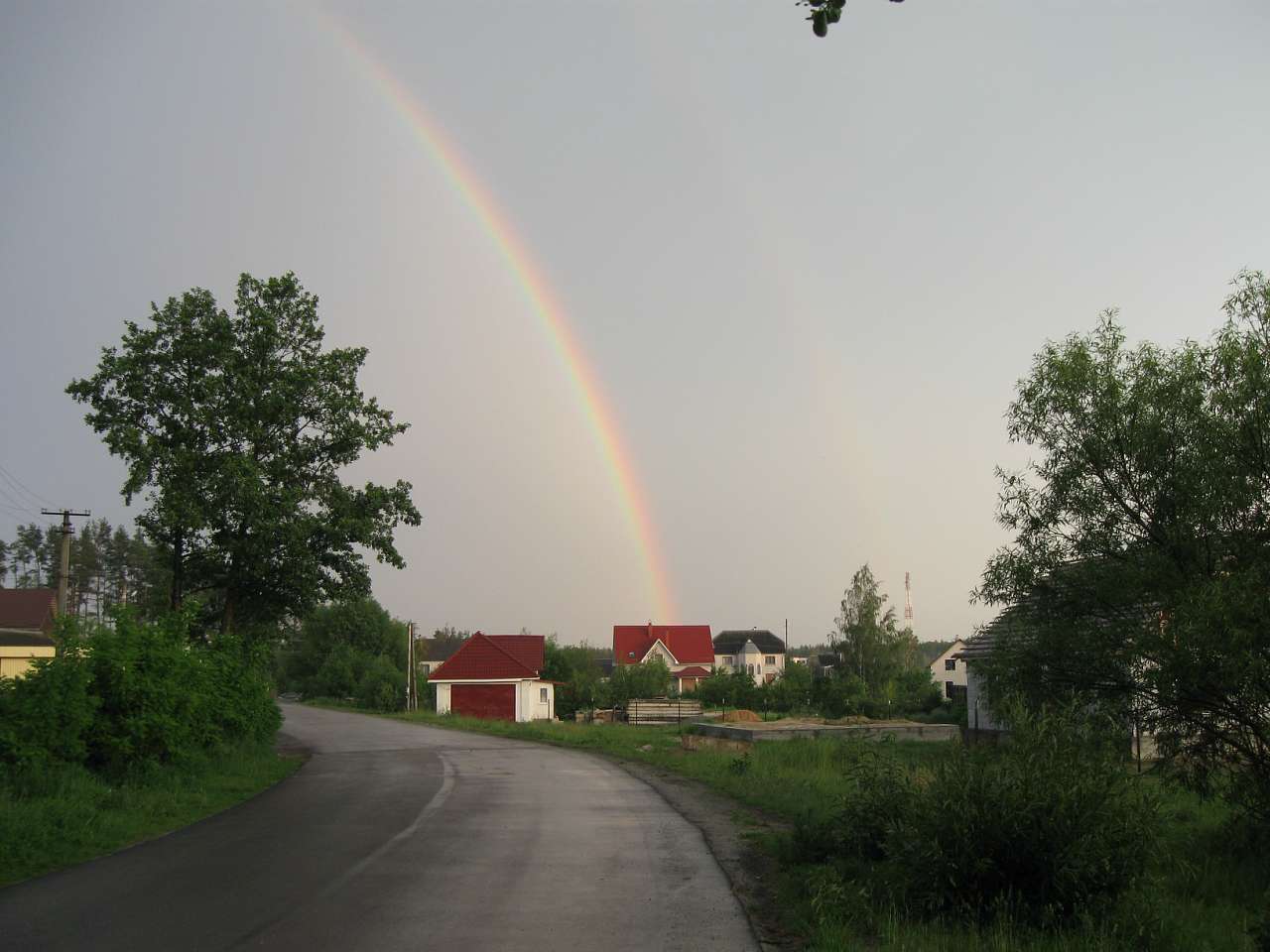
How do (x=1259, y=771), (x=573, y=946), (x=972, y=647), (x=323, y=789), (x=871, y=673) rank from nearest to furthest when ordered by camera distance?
(x=573, y=946)
(x=1259, y=771)
(x=323, y=789)
(x=972, y=647)
(x=871, y=673)

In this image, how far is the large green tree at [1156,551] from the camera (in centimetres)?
1236

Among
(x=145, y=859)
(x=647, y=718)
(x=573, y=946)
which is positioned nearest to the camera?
(x=573, y=946)

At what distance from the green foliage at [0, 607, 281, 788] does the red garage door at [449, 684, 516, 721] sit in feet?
146

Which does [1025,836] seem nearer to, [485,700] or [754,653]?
[485,700]

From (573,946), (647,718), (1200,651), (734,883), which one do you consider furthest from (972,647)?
(573,946)

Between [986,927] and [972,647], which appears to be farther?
[972,647]

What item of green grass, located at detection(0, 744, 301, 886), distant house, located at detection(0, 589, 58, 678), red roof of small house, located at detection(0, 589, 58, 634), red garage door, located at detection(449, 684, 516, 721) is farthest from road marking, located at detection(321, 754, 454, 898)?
red roof of small house, located at detection(0, 589, 58, 634)

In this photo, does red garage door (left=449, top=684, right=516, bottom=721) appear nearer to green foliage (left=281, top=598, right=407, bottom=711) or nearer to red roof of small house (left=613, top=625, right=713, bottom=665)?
green foliage (left=281, top=598, right=407, bottom=711)

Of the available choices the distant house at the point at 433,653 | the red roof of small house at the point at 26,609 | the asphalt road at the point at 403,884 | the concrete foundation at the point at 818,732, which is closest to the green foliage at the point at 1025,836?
the asphalt road at the point at 403,884

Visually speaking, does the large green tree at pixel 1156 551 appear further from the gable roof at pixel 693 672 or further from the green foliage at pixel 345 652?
the gable roof at pixel 693 672

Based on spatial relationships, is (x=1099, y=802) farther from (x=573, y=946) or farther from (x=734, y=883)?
(x=573, y=946)

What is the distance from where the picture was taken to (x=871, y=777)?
413 inches

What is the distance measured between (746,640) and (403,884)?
11582 centimetres

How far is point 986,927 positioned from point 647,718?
47559mm
